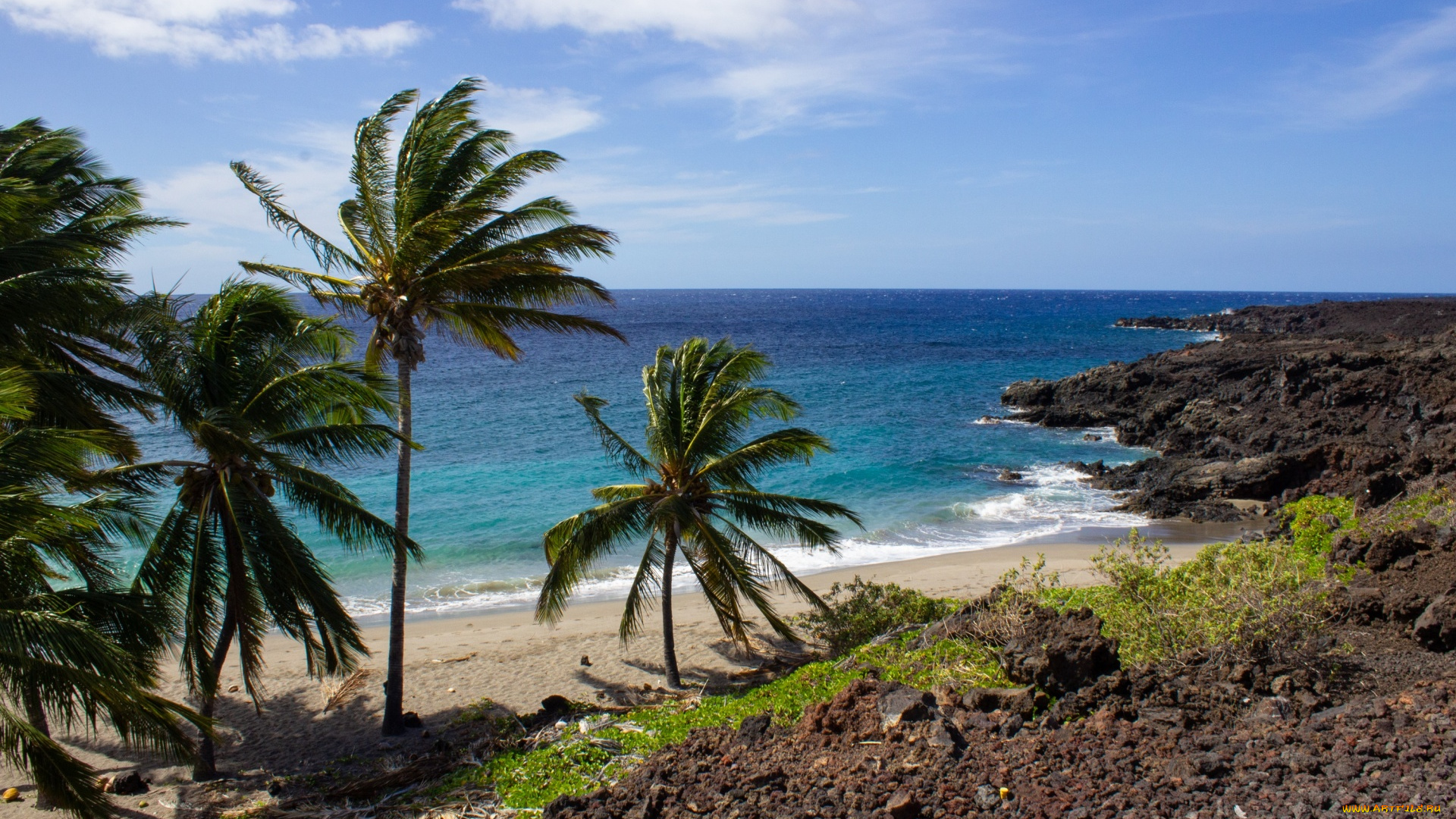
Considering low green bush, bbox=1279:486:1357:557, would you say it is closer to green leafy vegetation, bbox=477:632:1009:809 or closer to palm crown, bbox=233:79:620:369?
green leafy vegetation, bbox=477:632:1009:809

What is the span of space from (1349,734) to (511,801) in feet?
23.5

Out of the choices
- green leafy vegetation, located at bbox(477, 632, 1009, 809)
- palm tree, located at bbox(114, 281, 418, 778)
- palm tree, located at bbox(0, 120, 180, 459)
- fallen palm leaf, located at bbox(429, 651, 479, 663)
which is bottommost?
fallen palm leaf, located at bbox(429, 651, 479, 663)

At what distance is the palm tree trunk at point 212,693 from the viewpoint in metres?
9.35

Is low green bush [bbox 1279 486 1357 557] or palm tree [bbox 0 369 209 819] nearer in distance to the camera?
palm tree [bbox 0 369 209 819]

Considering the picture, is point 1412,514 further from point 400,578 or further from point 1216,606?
point 400,578

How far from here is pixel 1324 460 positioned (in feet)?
82.4

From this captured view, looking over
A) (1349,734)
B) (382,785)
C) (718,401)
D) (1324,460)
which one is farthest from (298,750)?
(1324,460)

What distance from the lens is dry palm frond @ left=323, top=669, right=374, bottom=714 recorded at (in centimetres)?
1376

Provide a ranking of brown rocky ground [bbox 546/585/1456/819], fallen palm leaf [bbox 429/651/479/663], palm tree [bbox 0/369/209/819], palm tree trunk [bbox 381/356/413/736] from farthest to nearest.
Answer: fallen palm leaf [bbox 429/651/479/663] → palm tree trunk [bbox 381/356/413/736] → palm tree [bbox 0/369/209/819] → brown rocky ground [bbox 546/585/1456/819]

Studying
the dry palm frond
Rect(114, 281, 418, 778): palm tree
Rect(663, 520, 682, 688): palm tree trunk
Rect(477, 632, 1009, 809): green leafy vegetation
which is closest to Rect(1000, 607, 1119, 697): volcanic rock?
Rect(477, 632, 1009, 809): green leafy vegetation

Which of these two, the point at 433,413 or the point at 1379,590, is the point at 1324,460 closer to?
the point at 1379,590

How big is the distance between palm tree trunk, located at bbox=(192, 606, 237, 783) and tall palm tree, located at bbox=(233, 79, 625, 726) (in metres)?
1.99

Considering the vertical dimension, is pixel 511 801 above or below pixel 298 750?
above

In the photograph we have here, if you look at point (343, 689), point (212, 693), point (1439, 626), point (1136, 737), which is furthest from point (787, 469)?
point (1136, 737)
